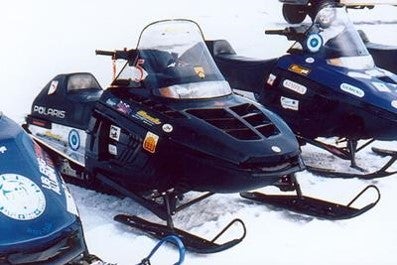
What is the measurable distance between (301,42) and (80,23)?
1107 centimetres

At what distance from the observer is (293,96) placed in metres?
5.78

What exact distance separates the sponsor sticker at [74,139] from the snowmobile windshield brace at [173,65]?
66 centimetres

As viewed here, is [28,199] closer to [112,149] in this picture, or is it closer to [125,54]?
[112,149]

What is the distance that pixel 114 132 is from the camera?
4508mm

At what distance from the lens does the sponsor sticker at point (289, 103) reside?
5750mm

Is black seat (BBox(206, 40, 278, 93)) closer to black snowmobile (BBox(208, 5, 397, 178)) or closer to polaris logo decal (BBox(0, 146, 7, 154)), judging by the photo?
black snowmobile (BBox(208, 5, 397, 178))

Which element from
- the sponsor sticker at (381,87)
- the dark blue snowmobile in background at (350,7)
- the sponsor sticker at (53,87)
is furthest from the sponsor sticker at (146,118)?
the dark blue snowmobile in background at (350,7)

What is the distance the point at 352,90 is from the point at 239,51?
21.0ft

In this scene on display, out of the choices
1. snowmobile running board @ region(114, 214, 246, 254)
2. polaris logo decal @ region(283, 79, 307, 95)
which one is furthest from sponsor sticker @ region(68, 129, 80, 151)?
polaris logo decal @ region(283, 79, 307, 95)

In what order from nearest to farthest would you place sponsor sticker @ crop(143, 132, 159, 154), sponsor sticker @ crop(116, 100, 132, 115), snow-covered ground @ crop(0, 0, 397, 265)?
snow-covered ground @ crop(0, 0, 397, 265) < sponsor sticker @ crop(143, 132, 159, 154) < sponsor sticker @ crop(116, 100, 132, 115)

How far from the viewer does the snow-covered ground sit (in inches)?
160

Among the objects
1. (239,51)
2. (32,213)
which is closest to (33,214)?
(32,213)

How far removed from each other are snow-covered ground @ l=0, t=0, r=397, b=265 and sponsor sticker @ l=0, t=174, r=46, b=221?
1.08 metres

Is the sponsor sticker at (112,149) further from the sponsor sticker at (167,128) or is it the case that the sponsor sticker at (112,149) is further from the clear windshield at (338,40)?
the clear windshield at (338,40)
